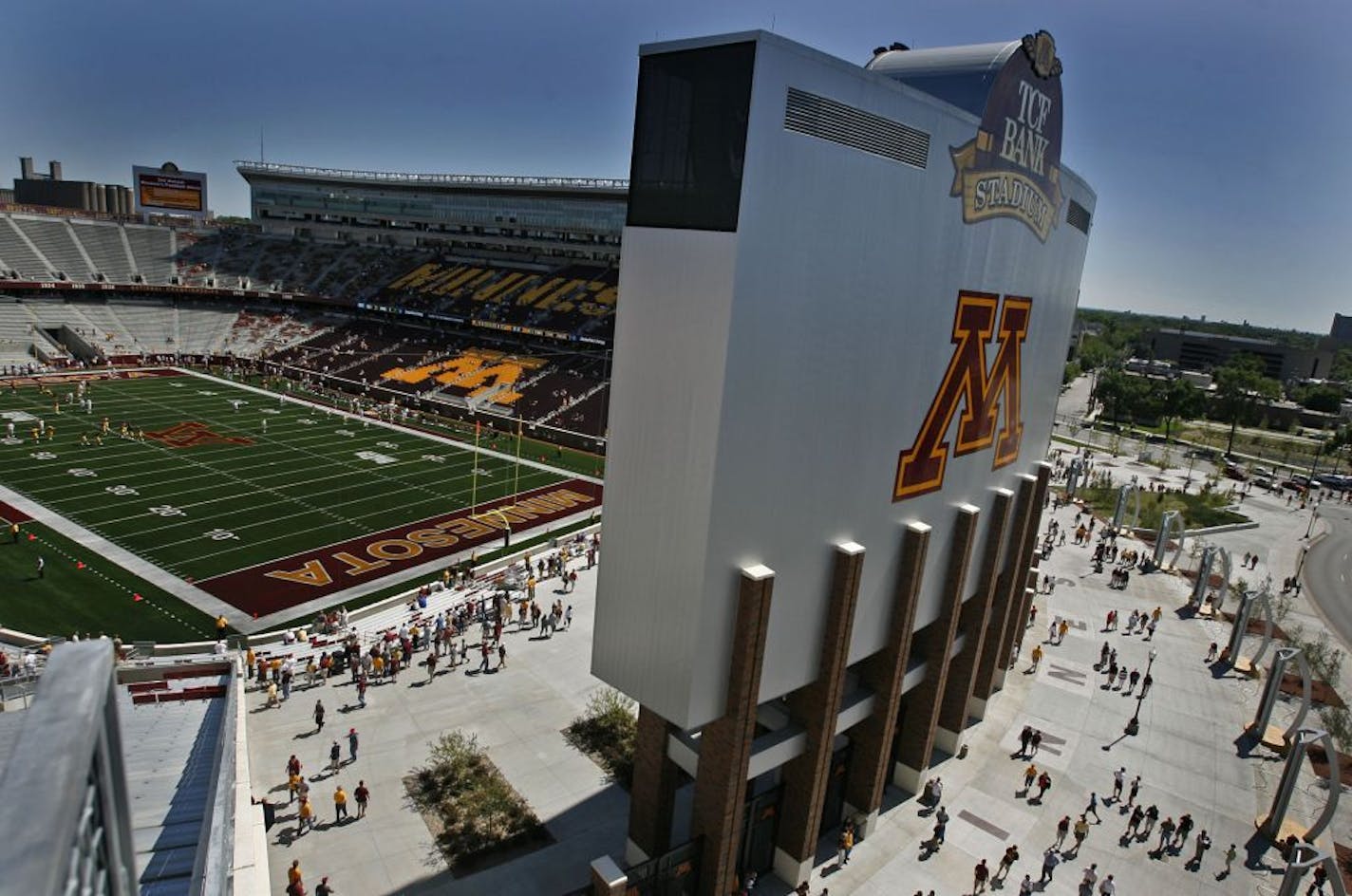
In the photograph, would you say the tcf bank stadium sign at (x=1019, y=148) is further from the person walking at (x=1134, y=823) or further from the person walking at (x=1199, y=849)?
the person walking at (x=1199, y=849)

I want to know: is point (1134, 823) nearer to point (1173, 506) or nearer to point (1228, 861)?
point (1228, 861)

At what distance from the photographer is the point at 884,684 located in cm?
1639

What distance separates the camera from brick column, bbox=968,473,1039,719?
21156mm

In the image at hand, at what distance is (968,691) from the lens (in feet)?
64.7

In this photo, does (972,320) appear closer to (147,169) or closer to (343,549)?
(343,549)

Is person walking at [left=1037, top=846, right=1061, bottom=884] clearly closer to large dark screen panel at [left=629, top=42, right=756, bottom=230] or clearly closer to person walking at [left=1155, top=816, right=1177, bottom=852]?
person walking at [left=1155, top=816, right=1177, bottom=852]

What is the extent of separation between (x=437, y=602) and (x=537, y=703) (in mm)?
7235

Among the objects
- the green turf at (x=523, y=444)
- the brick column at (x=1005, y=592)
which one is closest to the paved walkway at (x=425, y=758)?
the brick column at (x=1005, y=592)

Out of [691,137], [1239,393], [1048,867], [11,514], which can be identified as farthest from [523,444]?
[1239,393]

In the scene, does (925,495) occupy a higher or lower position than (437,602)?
higher

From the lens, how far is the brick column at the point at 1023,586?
22.0 metres

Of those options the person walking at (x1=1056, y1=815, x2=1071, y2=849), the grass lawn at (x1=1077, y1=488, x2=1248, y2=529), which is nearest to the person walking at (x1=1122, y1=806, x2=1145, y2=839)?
the person walking at (x1=1056, y1=815, x2=1071, y2=849)

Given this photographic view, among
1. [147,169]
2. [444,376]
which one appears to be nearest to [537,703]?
[444,376]

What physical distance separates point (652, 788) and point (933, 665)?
300 inches
